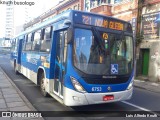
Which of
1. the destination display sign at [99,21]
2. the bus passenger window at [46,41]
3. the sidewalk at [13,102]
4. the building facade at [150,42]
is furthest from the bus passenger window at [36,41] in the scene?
the building facade at [150,42]

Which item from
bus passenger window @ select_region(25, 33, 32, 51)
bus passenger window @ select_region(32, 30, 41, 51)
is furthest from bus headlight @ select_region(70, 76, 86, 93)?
bus passenger window @ select_region(25, 33, 32, 51)

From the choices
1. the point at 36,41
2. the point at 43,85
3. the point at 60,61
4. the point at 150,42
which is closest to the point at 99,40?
the point at 60,61

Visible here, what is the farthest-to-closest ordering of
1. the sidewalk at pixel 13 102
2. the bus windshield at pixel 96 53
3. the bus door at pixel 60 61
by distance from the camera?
the bus door at pixel 60 61 → the sidewalk at pixel 13 102 → the bus windshield at pixel 96 53

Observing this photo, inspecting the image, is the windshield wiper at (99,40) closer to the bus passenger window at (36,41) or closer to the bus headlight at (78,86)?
the bus headlight at (78,86)

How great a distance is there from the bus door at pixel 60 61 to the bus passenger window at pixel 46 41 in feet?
2.08

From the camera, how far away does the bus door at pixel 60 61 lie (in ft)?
24.4

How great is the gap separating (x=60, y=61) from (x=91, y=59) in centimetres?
138

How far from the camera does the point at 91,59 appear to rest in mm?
6828

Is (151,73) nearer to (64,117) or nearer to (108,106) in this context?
(108,106)

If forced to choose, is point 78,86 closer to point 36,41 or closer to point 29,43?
point 36,41

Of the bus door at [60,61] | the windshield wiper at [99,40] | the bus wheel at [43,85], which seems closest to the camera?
the windshield wiper at [99,40]

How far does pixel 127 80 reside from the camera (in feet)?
24.6

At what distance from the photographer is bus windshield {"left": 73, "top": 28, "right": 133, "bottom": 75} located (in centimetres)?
679

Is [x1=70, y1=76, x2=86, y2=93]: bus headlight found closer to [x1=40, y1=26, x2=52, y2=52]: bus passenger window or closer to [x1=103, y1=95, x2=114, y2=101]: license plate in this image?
[x1=103, y1=95, x2=114, y2=101]: license plate
